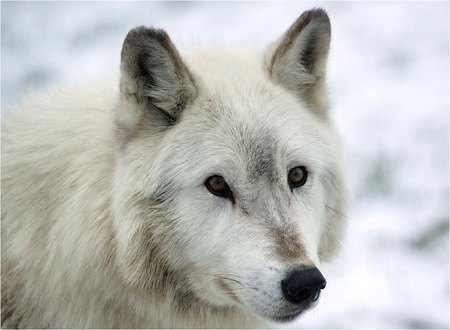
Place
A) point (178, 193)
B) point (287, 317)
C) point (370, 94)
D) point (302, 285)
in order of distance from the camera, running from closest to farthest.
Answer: point (302, 285)
point (287, 317)
point (178, 193)
point (370, 94)

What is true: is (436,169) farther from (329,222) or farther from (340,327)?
(329,222)

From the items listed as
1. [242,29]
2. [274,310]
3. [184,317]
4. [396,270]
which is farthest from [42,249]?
[242,29]

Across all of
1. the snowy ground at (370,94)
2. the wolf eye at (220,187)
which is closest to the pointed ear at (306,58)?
the wolf eye at (220,187)

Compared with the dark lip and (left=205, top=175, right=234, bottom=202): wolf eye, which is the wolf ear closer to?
(left=205, top=175, right=234, bottom=202): wolf eye

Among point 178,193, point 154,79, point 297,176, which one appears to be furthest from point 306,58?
point 178,193

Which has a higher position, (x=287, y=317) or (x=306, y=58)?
(x=306, y=58)

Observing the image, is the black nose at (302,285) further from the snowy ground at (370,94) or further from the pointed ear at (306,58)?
the snowy ground at (370,94)

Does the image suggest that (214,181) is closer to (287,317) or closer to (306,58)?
(287,317)
